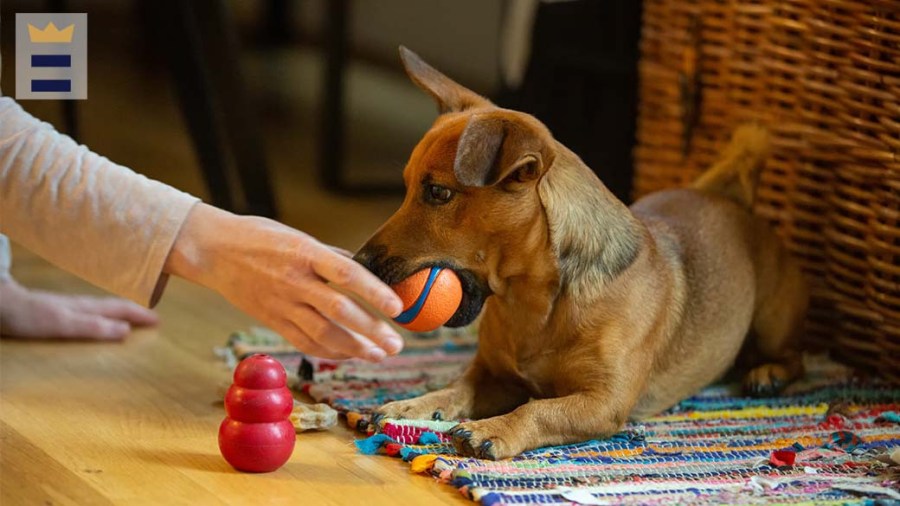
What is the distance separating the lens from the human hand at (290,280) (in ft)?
5.75

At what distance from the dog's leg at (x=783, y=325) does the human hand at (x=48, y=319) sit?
4.04 ft

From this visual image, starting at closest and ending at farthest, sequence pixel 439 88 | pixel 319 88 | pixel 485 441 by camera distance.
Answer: pixel 485 441 < pixel 439 88 < pixel 319 88

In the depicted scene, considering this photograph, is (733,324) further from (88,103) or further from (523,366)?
(88,103)

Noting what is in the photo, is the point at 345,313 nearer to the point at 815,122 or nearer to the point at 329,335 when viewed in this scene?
the point at 329,335

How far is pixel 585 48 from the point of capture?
10.1 feet

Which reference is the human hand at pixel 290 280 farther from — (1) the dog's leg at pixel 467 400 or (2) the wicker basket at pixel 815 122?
Result: (2) the wicker basket at pixel 815 122

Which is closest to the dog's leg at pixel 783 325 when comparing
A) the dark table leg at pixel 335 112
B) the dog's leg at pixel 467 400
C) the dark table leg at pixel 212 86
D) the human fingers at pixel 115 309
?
the dog's leg at pixel 467 400

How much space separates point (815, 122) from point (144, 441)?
1448mm

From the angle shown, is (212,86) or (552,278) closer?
(552,278)

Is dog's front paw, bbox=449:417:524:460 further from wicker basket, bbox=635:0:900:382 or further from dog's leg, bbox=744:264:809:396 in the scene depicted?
wicker basket, bbox=635:0:900:382

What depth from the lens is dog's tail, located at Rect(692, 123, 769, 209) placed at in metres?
2.51

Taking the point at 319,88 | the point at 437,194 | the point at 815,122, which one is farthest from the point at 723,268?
the point at 319,88

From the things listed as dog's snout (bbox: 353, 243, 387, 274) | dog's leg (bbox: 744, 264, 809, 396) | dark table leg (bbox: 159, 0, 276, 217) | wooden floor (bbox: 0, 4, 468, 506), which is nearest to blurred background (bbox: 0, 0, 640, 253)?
dark table leg (bbox: 159, 0, 276, 217)

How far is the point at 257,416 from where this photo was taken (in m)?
1.79
